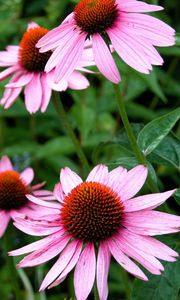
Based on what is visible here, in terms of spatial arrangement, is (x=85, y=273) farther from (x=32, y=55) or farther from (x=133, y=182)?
(x=32, y=55)

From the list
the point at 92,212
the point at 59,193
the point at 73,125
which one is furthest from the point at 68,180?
the point at 73,125

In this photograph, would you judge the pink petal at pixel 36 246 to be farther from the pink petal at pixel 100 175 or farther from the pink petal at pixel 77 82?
the pink petal at pixel 77 82

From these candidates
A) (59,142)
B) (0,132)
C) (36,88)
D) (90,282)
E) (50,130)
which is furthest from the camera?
(50,130)

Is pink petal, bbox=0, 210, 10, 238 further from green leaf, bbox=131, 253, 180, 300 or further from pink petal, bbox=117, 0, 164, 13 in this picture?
pink petal, bbox=117, 0, 164, 13

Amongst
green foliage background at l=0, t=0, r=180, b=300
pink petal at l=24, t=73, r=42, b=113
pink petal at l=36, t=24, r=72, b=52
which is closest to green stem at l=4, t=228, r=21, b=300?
green foliage background at l=0, t=0, r=180, b=300

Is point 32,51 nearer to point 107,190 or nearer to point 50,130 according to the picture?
point 107,190

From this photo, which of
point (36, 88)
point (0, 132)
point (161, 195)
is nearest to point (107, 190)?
point (161, 195)
